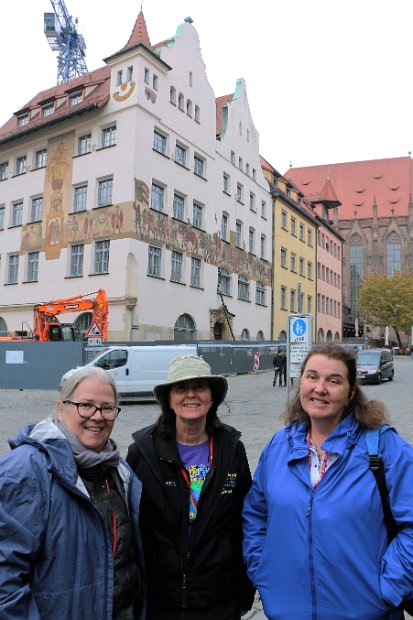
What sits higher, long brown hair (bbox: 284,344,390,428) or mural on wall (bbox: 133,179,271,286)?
mural on wall (bbox: 133,179,271,286)

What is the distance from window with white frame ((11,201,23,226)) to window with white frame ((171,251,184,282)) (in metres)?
9.21

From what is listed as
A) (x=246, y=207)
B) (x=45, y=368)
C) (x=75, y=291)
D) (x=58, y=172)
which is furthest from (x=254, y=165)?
(x=45, y=368)

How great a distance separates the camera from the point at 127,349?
1730 cm

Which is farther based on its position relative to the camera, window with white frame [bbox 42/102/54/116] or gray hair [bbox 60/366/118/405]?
window with white frame [bbox 42/102/54/116]

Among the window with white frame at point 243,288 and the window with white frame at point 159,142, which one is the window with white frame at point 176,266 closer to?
the window with white frame at point 159,142

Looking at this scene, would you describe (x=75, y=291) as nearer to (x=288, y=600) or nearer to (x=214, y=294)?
(x=214, y=294)

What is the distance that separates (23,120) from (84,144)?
846cm

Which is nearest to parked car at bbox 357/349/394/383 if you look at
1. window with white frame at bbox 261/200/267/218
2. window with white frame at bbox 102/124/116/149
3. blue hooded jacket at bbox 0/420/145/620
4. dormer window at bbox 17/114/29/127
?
window with white frame at bbox 102/124/116/149

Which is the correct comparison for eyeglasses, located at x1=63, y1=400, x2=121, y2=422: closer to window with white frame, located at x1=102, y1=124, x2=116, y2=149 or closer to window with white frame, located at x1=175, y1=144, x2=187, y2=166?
window with white frame, located at x1=102, y1=124, x2=116, y2=149

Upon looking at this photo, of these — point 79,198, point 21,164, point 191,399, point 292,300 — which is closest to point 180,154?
point 79,198

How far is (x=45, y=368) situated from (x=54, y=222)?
10.1 metres

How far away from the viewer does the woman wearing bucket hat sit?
233cm

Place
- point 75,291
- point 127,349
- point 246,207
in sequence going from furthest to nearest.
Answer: point 246,207, point 75,291, point 127,349

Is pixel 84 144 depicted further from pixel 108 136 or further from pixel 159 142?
pixel 159 142
